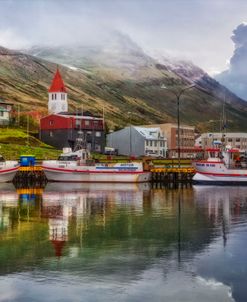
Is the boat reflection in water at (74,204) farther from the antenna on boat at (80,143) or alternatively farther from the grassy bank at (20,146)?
the grassy bank at (20,146)

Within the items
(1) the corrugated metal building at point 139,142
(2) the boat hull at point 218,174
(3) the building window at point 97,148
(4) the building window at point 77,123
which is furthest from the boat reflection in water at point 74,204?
(1) the corrugated metal building at point 139,142

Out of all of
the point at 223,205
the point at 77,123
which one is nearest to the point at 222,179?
the point at 223,205

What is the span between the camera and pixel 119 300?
984 inches

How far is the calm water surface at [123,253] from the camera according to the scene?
86.7ft

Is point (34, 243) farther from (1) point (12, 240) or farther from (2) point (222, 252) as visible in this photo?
(2) point (222, 252)

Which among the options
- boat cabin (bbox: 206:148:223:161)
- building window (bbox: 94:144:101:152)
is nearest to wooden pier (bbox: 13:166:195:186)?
boat cabin (bbox: 206:148:223:161)

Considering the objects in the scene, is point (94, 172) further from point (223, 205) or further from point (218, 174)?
point (223, 205)

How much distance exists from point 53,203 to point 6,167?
3957 cm

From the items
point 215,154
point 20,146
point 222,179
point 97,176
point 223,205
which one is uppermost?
point 20,146

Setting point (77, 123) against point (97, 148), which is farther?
point (97, 148)

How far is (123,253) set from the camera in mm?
34219

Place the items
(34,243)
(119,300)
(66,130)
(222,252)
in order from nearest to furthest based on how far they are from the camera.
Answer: (119,300) → (222,252) → (34,243) → (66,130)

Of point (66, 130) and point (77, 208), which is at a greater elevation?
point (66, 130)

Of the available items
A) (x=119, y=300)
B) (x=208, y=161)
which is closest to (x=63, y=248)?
(x=119, y=300)
